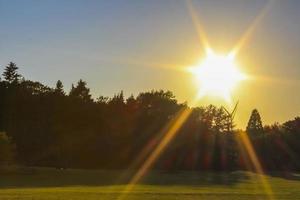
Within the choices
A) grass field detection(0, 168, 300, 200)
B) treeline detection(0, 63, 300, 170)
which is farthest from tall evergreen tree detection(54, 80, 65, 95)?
grass field detection(0, 168, 300, 200)

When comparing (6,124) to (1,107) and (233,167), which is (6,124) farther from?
(233,167)

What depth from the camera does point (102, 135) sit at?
310ft

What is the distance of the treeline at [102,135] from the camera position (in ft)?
297

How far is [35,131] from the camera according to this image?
295ft

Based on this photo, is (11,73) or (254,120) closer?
(11,73)

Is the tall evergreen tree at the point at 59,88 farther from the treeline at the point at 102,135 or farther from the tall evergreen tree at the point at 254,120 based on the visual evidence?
the tall evergreen tree at the point at 254,120

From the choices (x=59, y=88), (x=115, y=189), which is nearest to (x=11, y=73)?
(x=59, y=88)

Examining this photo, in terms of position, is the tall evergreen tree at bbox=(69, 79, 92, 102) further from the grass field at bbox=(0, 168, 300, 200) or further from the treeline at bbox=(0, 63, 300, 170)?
the grass field at bbox=(0, 168, 300, 200)

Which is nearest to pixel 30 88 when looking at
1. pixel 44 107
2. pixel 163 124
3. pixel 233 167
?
pixel 44 107

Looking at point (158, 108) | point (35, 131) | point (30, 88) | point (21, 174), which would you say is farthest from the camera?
point (158, 108)

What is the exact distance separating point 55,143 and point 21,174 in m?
26.7

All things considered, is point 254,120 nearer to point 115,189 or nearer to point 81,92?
point 81,92

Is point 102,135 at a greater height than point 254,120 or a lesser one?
lesser

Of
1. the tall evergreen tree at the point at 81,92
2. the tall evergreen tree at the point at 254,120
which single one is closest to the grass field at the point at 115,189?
the tall evergreen tree at the point at 81,92
